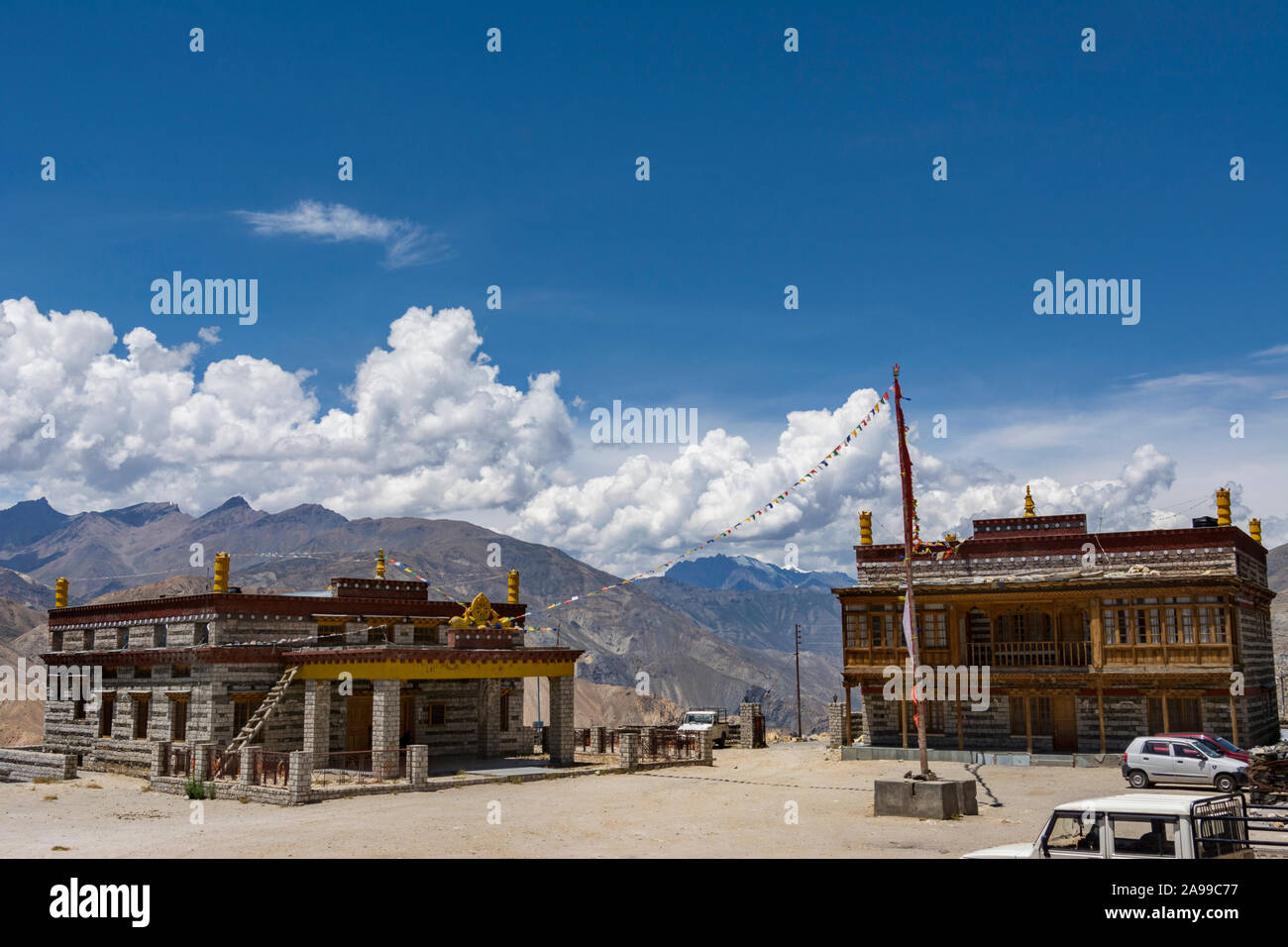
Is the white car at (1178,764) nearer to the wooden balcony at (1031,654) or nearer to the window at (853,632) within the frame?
the wooden balcony at (1031,654)

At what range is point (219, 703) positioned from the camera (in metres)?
34.8

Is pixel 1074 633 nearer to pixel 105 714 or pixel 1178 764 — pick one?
pixel 1178 764

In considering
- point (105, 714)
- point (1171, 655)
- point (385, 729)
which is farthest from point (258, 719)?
point (1171, 655)

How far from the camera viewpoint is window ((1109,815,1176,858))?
426 inches

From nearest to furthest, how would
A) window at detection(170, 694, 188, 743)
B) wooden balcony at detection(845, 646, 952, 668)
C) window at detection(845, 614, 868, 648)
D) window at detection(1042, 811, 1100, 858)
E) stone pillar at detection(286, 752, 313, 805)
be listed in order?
window at detection(1042, 811, 1100, 858), stone pillar at detection(286, 752, 313, 805), window at detection(170, 694, 188, 743), wooden balcony at detection(845, 646, 952, 668), window at detection(845, 614, 868, 648)

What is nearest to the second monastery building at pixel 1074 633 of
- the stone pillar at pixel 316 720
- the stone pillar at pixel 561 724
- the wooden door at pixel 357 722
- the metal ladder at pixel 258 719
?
the stone pillar at pixel 561 724

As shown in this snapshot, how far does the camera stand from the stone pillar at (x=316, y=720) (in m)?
32.2

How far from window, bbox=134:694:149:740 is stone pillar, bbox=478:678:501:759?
11.6 m

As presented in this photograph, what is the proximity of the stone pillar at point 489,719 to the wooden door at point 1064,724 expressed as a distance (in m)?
19.9

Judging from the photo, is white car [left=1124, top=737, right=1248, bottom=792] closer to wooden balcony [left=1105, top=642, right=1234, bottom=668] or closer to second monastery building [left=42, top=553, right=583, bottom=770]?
wooden balcony [left=1105, top=642, right=1234, bottom=668]

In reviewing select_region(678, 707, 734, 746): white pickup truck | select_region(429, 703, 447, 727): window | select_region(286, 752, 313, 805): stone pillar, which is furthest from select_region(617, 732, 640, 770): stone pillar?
select_region(286, 752, 313, 805): stone pillar
